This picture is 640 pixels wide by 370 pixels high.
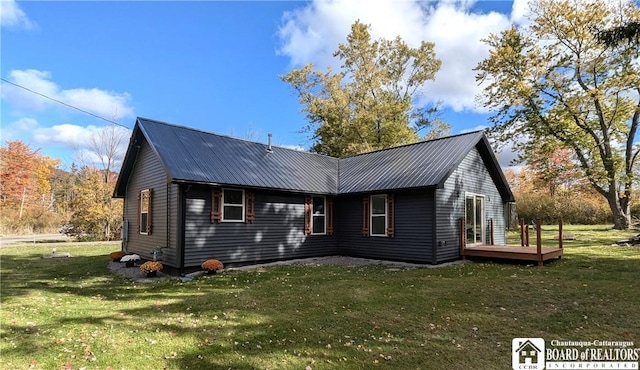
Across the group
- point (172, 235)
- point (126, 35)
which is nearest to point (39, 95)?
point (126, 35)

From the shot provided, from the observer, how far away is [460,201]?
12375 millimetres

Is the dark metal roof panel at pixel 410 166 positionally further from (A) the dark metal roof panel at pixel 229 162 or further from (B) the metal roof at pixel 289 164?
(A) the dark metal roof panel at pixel 229 162

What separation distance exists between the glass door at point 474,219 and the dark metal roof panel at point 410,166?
1.78 meters

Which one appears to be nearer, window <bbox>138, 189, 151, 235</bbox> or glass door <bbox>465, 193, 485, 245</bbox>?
window <bbox>138, 189, 151, 235</bbox>

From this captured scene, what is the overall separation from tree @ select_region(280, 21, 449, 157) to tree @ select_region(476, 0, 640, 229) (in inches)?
252

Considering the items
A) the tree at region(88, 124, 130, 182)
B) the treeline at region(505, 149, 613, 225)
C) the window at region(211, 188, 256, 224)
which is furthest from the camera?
the treeline at region(505, 149, 613, 225)

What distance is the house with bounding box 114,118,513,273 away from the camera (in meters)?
10.2

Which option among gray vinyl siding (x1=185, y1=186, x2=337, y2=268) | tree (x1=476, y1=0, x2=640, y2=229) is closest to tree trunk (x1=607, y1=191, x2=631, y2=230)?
tree (x1=476, y1=0, x2=640, y2=229)

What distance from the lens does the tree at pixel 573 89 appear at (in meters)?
20.6

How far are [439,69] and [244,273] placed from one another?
84.8 feet

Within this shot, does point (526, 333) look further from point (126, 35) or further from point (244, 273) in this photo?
point (126, 35)

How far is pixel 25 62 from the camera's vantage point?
12828 millimetres

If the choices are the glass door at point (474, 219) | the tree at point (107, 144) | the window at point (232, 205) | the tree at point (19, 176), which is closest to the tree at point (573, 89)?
the glass door at point (474, 219)

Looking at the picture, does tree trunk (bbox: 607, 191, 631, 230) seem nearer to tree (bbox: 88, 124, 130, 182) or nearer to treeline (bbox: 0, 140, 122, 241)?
treeline (bbox: 0, 140, 122, 241)
